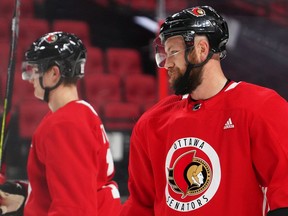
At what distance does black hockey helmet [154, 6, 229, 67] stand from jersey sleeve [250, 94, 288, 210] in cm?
22

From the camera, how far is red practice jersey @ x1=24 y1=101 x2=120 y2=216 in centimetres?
182

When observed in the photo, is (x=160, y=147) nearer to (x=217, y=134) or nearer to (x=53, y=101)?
(x=217, y=134)

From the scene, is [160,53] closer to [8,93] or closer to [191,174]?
[191,174]

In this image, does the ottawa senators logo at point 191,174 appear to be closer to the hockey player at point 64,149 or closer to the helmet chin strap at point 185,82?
the helmet chin strap at point 185,82

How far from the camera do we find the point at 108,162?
199cm

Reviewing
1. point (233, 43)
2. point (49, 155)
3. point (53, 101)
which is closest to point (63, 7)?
point (233, 43)

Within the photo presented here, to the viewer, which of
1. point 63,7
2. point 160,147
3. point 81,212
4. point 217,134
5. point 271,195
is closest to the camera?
point 271,195

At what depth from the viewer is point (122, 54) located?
383cm

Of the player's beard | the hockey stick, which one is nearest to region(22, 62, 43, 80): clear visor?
the hockey stick

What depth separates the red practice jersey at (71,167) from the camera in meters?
1.82

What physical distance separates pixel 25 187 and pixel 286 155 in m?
1.09

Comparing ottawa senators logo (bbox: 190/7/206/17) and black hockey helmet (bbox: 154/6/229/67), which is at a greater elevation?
ottawa senators logo (bbox: 190/7/206/17)

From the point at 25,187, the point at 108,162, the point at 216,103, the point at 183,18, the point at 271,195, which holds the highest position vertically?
the point at 183,18

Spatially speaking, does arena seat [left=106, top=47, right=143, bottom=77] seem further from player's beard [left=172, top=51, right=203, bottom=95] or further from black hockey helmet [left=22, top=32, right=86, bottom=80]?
player's beard [left=172, top=51, right=203, bottom=95]
